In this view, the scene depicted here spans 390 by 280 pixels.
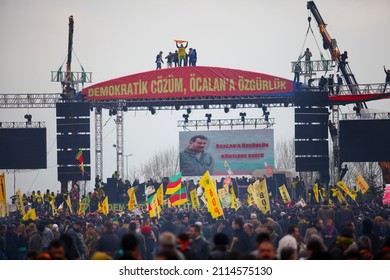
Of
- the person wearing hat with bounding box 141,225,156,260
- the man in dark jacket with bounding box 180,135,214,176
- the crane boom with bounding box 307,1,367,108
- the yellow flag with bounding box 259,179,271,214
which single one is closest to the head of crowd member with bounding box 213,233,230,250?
the person wearing hat with bounding box 141,225,156,260

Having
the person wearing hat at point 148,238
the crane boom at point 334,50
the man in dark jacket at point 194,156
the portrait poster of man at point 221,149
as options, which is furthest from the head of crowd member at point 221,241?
the man in dark jacket at point 194,156

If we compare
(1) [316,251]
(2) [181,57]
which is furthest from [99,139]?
(1) [316,251]

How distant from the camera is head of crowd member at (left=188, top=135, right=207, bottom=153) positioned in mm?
55312

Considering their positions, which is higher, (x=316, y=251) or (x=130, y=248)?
(x=130, y=248)

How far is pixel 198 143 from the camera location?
55.3m

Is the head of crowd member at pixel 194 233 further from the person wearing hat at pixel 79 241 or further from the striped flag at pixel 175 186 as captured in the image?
the striped flag at pixel 175 186

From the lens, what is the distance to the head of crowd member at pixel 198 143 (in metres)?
55.3

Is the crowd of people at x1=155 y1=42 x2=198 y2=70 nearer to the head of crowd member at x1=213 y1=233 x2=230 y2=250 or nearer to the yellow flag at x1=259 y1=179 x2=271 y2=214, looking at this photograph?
the yellow flag at x1=259 y1=179 x2=271 y2=214

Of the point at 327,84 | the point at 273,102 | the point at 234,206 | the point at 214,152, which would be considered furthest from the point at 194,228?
the point at 214,152

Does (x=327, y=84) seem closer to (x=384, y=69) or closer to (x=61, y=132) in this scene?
(x=384, y=69)

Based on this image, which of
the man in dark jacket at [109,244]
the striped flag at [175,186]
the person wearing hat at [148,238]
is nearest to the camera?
the man in dark jacket at [109,244]

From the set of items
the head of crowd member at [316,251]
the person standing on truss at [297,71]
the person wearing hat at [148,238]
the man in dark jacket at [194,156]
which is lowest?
the person wearing hat at [148,238]

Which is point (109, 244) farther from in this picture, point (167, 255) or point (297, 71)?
point (297, 71)

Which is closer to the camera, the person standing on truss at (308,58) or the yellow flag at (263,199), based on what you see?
the yellow flag at (263,199)
